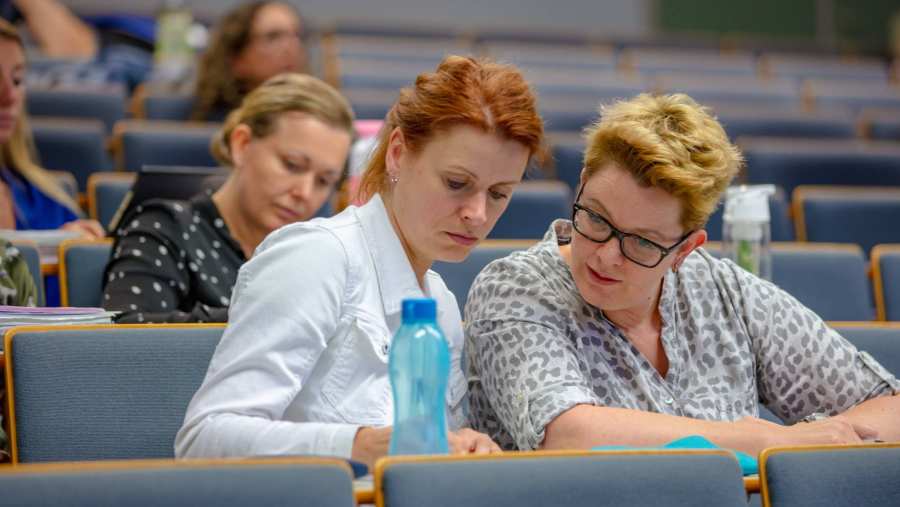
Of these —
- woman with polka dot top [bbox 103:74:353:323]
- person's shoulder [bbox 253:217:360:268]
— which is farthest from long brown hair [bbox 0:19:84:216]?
person's shoulder [bbox 253:217:360:268]

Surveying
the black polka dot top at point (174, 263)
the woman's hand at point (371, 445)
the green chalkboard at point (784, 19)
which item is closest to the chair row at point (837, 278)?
the black polka dot top at point (174, 263)

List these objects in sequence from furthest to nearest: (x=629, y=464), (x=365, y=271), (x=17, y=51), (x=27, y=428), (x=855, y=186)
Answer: (x=855, y=186) → (x=17, y=51) → (x=27, y=428) → (x=365, y=271) → (x=629, y=464)

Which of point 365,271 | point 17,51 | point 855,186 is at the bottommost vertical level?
point 855,186

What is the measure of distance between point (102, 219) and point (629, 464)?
2.05 meters

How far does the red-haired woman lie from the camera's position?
136 centimetres

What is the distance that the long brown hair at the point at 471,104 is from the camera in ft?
5.14

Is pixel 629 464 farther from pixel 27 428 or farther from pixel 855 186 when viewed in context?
pixel 855 186

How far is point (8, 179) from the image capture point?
2.90 meters

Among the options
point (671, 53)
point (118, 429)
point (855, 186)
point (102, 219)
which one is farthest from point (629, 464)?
point (671, 53)

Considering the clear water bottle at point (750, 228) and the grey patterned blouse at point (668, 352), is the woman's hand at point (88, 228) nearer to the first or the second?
the grey patterned blouse at point (668, 352)

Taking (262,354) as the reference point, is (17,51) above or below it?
above

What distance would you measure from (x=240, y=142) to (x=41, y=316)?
908 mm

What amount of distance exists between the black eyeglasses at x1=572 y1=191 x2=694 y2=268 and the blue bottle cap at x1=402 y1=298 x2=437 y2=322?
43 cm

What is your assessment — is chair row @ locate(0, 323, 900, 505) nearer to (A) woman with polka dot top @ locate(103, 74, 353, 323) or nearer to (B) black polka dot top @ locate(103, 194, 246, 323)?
(B) black polka dot top @ locate(103, 194, 246, 323)
